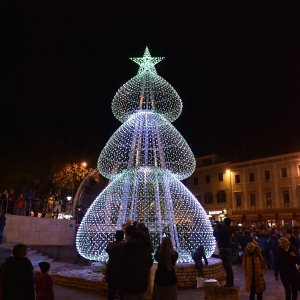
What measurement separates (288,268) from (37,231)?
14.9 metres

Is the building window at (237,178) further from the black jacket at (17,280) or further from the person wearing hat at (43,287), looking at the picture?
the black jacket at (17,280)

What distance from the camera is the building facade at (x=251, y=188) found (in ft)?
130

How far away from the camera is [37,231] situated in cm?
1897

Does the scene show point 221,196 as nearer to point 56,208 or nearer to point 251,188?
point 251,188

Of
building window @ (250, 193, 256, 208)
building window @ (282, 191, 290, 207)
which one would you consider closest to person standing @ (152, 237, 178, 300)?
building window @ (282, 191, 290, 207)

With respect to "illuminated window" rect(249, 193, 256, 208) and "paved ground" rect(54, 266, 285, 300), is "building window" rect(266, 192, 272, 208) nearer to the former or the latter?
"illuminated window" rect(249, 193, 256, 208)

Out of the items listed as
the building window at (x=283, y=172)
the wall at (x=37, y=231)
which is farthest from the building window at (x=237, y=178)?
the wall at (x=37, y=231)

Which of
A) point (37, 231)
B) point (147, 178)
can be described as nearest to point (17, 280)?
point (147, 178)

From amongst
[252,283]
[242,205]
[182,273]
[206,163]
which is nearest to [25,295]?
[252,283]

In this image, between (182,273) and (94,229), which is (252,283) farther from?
(94,229)

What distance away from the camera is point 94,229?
1119cm

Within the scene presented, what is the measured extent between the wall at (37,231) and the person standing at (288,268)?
14.5m

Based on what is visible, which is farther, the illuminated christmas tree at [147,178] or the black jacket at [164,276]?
the illuminated christmas tree at [147,178]

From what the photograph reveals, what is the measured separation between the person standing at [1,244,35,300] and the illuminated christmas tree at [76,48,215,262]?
6039mm
